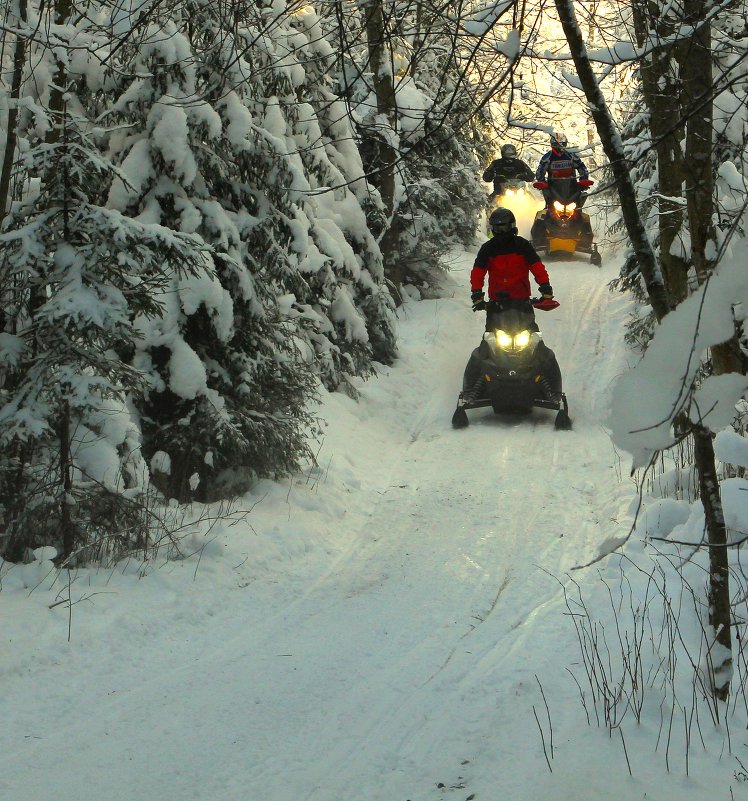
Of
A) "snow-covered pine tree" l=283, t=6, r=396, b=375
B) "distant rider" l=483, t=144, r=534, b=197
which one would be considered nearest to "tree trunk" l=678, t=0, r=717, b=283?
"snow-covered pine tree" l=283, t=6, r=396, b=375

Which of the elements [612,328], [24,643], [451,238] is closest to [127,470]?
Result: [24,643]

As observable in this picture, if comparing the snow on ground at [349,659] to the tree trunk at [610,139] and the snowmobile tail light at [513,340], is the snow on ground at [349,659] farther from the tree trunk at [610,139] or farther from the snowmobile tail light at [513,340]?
the snowmobile tail light at [513,340]

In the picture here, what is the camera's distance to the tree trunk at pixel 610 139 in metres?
3.56

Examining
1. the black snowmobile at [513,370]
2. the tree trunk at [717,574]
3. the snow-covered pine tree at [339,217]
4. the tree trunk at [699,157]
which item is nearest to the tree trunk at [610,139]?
the tree trunk at [699,157]

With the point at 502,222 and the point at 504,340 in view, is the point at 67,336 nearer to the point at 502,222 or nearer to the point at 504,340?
the point at 504,340

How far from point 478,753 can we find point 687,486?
13.3 feet

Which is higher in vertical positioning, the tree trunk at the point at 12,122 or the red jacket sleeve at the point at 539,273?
the tree trunk at the point at 12,122

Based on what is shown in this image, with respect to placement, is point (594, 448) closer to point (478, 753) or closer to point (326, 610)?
point (326, 610)

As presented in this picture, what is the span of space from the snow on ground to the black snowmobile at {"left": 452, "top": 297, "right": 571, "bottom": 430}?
1708mm

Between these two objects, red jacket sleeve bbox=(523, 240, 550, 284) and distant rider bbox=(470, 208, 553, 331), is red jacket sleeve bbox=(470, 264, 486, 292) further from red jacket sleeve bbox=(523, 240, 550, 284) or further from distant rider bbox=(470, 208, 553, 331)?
red jacket sleeve bbox=(523, 240, 550, 284)

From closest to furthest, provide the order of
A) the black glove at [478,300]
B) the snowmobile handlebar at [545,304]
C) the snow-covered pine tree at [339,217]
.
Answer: the snow-covered pine tree at [339,217], the snowmobile handlebar at [545,304], the black glove at [478,300]

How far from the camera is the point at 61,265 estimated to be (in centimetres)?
576

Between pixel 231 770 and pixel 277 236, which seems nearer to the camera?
pixel 231 770

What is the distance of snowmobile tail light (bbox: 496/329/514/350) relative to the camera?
10.9 meters
